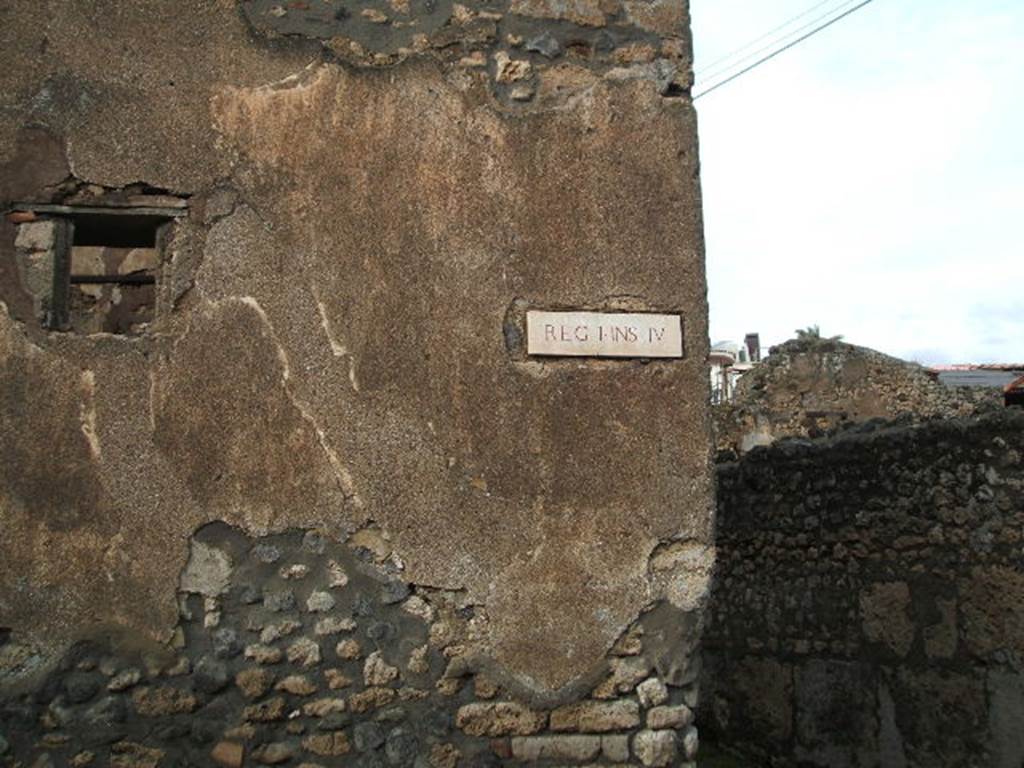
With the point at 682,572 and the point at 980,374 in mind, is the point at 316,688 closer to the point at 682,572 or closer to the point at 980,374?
the point at 682,572

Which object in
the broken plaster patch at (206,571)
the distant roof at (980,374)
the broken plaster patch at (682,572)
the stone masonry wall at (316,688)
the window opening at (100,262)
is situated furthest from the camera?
the distant roof at (980,374)

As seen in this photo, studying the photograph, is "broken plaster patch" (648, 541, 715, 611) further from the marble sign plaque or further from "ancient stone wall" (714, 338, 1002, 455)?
"ancient stone wall" (714, 338, 1002, 455)

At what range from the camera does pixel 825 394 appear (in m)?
11.8

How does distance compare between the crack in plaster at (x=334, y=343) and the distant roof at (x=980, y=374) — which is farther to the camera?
the distant roof at (x=980, y=374)

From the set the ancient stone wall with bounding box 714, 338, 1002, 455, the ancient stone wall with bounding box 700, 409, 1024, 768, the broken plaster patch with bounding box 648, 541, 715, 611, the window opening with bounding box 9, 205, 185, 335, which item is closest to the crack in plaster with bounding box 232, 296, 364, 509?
the window opening with bounding box 9, 205, 185, 335

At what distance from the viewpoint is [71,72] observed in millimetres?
3604

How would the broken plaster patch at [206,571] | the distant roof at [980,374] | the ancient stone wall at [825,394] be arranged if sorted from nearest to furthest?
the broken plaster patch at [206,571] < the ancient stone wall at [825,394] < the distant roof at [980,374]

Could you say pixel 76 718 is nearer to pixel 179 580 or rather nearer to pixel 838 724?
pixel 179 580

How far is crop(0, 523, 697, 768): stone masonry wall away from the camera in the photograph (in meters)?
3.34

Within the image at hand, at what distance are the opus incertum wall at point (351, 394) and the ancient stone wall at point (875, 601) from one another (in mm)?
2298

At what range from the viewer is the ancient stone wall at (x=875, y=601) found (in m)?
5.25

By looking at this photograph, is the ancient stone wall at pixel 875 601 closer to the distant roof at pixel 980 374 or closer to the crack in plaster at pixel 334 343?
the crack in plaster at pixel 334 343

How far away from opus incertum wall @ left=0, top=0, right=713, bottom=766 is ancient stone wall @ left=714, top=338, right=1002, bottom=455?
26.6 ft

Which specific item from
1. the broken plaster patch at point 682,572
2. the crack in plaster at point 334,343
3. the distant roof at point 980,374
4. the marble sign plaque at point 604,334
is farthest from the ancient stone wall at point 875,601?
the distant roof at point 980,374
